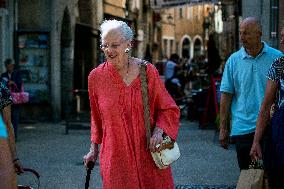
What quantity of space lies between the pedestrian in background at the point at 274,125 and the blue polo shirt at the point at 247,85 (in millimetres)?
757

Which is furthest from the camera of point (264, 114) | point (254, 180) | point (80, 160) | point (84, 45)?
point (84, 45)

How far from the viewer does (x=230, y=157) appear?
44.9 feet

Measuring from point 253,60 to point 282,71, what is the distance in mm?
1280

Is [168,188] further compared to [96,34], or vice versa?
[96,34]

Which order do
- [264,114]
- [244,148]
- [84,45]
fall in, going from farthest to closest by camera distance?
[84,45]
[244,148]
[264,114]

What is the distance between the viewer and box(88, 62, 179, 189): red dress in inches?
214

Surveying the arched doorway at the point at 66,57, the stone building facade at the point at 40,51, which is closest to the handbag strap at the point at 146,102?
the stone building facade at the point at 40,51

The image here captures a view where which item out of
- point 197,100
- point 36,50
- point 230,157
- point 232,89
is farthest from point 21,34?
point 232,89

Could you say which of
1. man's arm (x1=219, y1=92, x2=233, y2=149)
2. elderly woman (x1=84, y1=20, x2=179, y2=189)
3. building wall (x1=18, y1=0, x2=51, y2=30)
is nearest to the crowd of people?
elderly woman (x1=84, y1=20, x2=179, y2=189)

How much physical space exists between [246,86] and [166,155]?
1.61 metres

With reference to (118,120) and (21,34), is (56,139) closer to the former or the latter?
(21,34)

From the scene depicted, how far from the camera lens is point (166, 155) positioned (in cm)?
543

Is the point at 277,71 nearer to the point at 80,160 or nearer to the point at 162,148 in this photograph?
the point at 162,148

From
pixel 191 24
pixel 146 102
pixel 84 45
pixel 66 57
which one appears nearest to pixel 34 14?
pixel 66 57
